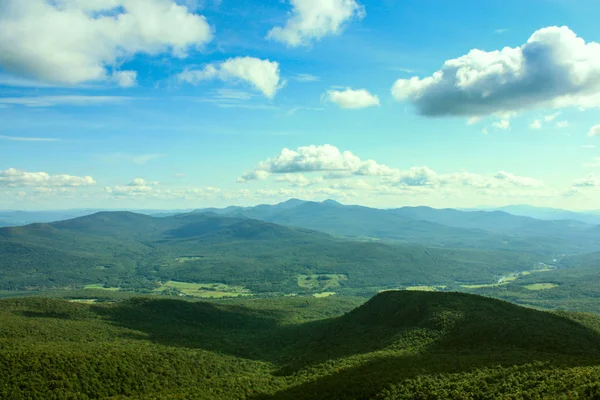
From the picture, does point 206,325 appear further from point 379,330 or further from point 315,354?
point 379,330

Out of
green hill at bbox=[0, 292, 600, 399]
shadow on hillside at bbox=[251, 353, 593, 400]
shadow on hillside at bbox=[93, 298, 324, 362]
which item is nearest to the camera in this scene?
shadow on hillside at bbox=[251, 353, 593, 400]

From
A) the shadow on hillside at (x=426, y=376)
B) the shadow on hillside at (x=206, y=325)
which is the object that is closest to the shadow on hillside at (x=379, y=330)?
the shadow on hillside at (x=206, y=325)

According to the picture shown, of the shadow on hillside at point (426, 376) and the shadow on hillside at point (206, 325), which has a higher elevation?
the shadow on hillside at point (426, 376)

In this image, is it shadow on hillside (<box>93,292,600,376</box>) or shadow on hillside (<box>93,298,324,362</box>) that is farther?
shadow on hillside (<box>93,298,324,362</box>)

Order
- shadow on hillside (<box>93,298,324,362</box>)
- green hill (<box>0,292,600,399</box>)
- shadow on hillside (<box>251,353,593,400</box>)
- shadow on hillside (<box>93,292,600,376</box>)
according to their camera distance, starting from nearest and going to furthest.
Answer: shadow on hillside (<box>251,353,593,400</box>)
green hill (<box>0,292,600,399</box>)
shadow on hillside (<box>93,292,600,376</box>)
shadow on hillside (<box>93,298,324,362</box>)

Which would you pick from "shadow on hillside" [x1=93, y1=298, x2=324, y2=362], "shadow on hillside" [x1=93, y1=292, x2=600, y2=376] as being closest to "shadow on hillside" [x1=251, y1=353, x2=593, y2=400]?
"shadow on hillside" [x1=93, y1=292, x2=600, y2=376]

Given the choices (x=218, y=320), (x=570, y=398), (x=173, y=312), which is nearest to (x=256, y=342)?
(x=218, y=320)

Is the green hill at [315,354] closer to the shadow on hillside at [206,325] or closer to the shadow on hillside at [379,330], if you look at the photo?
the shadow on hillside at [379,330]

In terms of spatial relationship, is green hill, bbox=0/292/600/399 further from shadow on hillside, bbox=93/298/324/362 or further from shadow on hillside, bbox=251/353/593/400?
shadow on hillside, bbox=93/298/324/362
